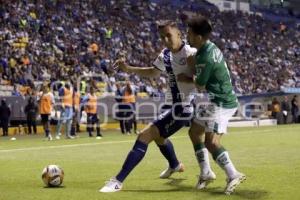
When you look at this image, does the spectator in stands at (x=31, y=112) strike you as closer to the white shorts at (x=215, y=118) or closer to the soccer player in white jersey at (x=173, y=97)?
→ the soccer player in white jersey at (x=173, y=97)

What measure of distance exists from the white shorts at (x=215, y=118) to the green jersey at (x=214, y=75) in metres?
0.07

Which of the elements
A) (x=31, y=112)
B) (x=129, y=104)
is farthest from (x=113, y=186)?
(x=31, y=112)

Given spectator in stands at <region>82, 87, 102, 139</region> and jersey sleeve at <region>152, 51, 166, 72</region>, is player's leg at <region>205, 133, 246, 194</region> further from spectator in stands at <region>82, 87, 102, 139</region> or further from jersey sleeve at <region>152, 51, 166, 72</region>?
→ spectator in stands at <region>82, 87, 102, 139</region>

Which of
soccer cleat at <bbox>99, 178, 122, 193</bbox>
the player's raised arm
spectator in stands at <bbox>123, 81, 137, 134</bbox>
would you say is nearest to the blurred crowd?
spectator in stands at <bbox>123, 81, 137, 134</bbox>

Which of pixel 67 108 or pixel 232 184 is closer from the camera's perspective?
pixel 232 184

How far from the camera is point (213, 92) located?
26.6 ft

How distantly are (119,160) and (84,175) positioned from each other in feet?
9.22

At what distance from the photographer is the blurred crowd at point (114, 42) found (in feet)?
101

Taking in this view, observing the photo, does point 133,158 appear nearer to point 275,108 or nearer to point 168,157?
point 168,157

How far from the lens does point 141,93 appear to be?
3281 centimetres

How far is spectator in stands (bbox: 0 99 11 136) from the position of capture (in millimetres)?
26109

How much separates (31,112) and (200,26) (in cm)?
1981

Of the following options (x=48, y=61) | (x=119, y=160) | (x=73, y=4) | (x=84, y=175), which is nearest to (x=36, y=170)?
(x=84, y=175)

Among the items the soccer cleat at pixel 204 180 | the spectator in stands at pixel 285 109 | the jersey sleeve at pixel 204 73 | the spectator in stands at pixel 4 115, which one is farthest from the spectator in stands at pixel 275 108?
the jersey sleeve at pixel 204 73
